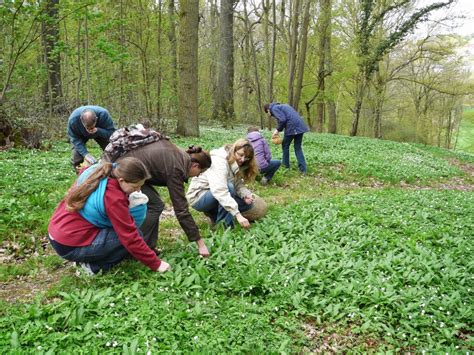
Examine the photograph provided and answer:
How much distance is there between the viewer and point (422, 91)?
40281 mm

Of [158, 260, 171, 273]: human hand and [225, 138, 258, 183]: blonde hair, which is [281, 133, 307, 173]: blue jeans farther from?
[158, 260, 171, 273]: human hand

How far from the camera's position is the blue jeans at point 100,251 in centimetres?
388

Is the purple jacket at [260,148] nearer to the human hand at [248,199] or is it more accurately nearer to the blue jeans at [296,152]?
the blue jeans at [296,152]

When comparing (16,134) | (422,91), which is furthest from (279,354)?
(422,91)

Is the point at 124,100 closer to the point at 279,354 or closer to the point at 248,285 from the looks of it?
the point at 248,285

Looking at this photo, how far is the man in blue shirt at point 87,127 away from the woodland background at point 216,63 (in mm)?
3421

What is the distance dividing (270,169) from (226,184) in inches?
154

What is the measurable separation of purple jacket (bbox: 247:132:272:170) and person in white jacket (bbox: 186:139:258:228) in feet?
8.63

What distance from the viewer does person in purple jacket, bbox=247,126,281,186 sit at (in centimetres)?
845

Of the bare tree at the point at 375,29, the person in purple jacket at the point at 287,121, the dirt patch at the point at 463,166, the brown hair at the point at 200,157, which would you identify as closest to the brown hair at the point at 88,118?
the brown hair at the point at 200,157

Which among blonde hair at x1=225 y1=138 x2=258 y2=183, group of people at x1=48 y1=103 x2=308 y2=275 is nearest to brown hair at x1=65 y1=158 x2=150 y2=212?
group of people at x1=48 y1=103 x2=308 y2=275

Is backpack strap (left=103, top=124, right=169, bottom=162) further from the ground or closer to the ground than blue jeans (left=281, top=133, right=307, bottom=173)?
further from the ground

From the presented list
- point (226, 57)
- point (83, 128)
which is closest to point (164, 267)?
point (83, 128)

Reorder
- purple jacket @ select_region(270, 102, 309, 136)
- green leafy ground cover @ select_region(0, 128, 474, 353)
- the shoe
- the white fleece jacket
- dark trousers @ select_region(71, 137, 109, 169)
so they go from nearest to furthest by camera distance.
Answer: green leafy ground cover @ select_region(0, 128, 474, 353)
the shoe
the white fleece jacket
dark trousers @ select_region(71, 137, 109, 169)
purple jacket @ select_region(270, 102, 309, 136)
